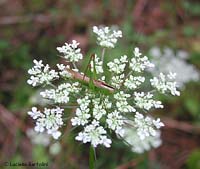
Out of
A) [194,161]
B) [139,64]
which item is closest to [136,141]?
[194,161]

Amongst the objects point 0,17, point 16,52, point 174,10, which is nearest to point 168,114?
point 174,10

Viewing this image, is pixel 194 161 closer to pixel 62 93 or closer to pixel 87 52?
pixel 87 52

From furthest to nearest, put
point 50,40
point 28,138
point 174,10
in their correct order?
point 174,10, point 50,40, point 28,138

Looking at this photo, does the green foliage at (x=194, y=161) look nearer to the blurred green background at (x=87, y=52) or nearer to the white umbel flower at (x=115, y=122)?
the blurred green background at (x=87, y=52)

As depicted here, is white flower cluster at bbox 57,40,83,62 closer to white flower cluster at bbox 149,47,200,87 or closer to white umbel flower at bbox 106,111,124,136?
white umbel flower at bbox 106,111,124,136

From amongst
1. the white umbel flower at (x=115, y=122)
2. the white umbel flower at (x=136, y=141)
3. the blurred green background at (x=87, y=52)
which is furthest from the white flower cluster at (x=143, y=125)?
the blurred green background at (x=87, y=52)

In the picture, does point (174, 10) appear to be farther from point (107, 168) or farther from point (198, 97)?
point (107, 168)
